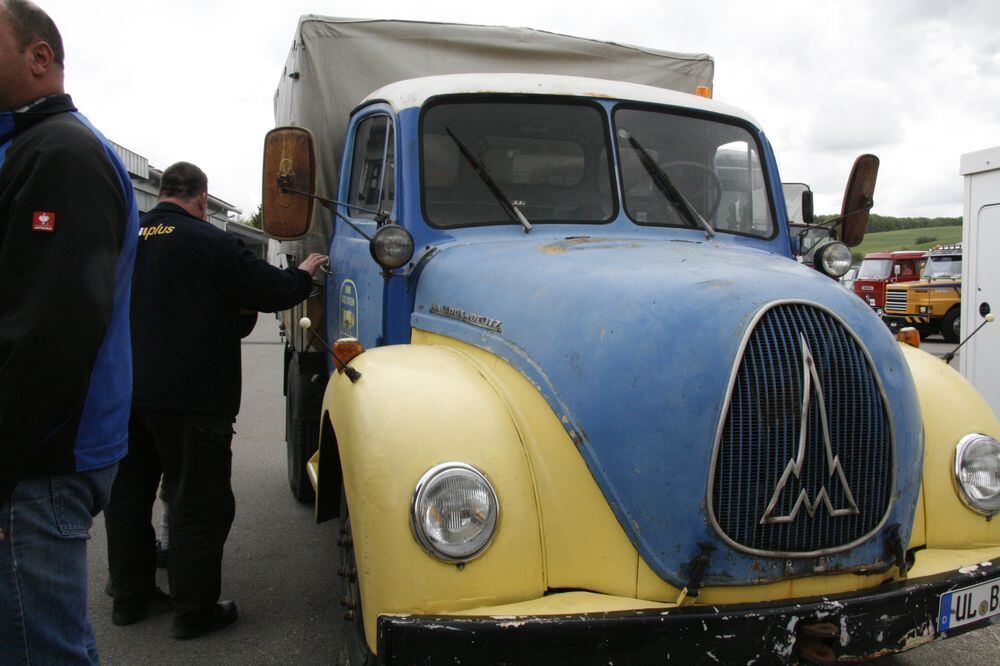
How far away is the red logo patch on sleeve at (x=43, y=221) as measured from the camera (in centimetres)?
190

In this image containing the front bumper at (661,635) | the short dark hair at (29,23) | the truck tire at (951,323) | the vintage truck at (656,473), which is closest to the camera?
the short dark hair at (29,23)

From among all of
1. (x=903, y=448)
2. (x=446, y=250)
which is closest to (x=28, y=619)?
(x=446, y=250)

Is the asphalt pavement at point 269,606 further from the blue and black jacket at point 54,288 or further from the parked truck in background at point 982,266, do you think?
the parked truck in background at point 982,266

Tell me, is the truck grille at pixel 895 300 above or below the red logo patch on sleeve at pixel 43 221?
above

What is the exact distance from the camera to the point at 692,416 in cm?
227

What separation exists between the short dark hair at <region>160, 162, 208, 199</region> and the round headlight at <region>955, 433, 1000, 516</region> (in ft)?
11.2

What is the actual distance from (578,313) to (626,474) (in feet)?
1.72

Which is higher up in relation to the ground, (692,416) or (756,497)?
(692,416)

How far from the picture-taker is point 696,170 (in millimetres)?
4062

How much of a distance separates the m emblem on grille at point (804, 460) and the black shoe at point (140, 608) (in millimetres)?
3126

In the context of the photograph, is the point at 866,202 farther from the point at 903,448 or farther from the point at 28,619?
the point at 28,619

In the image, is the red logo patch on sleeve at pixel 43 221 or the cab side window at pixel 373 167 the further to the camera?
the cab side window at pixel 373 167

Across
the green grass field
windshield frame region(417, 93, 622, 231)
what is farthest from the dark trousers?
the green grass field

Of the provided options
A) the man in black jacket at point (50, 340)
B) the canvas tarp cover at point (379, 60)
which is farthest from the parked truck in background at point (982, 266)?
the man in black jacket at point (50, 340)
